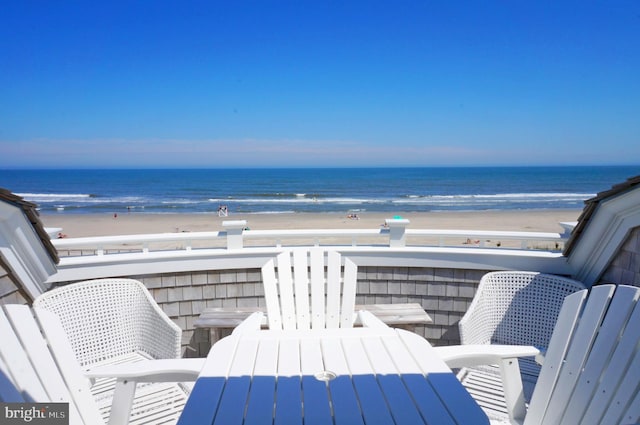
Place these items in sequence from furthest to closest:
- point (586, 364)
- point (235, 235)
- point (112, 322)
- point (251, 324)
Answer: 1. point (235, 235)
2. point (112, 322)
3. point (251, 324)
4. point (586, 364)

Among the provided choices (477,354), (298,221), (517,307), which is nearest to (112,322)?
(477,354)

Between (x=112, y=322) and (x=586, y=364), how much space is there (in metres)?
2.81

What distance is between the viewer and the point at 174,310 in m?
3.35

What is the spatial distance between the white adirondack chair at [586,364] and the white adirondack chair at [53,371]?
124 cm

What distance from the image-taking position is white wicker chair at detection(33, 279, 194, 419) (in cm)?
269

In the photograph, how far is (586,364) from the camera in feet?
4.85

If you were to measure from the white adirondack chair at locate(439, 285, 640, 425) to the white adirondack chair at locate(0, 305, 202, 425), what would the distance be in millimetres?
1238

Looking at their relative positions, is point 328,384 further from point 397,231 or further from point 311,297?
point 397,231

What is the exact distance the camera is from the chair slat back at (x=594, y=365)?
1283 mm

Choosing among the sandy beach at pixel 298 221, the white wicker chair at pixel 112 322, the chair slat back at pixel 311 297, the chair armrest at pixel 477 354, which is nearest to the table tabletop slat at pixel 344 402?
the chair armrest at pixel 477 354

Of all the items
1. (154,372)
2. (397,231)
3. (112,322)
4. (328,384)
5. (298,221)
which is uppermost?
(397,231)

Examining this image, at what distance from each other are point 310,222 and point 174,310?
1421 centimetres

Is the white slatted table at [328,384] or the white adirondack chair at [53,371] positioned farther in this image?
the white adirondack chair at [53,371]

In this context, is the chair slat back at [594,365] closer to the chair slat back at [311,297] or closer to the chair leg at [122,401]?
the chair slat back at [311,297]
